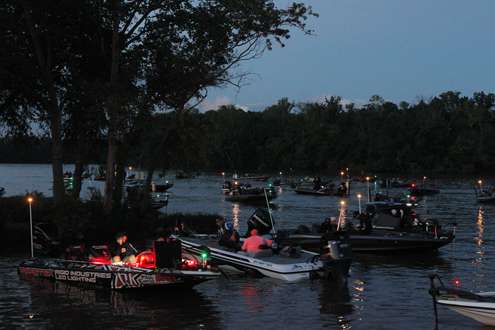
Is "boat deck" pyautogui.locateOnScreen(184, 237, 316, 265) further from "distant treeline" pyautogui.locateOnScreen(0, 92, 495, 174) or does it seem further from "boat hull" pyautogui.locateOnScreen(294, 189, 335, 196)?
"distant treeline" pyautogui.locateOnScreen(0, 92, 495, 174)

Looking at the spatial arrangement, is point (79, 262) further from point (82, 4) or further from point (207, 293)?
point (82, 4)

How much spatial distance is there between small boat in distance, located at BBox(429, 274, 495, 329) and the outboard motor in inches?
246

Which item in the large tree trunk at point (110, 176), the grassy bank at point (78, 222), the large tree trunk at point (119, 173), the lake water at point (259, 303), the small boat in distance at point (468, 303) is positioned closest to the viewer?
the small boat in distance at point (468, 303)

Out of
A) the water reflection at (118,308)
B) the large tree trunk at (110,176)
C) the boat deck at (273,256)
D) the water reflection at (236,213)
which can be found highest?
the large tree trunk at (110,176)

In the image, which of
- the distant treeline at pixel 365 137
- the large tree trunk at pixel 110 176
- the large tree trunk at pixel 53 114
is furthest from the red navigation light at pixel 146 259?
the distant treeline at pixel 365 137

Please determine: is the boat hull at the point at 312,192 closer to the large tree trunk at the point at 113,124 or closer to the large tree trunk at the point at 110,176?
the large tree trunk at the point at 113,124

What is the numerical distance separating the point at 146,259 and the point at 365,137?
147376 mm

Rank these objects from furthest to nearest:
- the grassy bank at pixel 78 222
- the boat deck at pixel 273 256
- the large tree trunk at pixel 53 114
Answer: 1. the large tree trunk at pixel 53 114
2. the grassy bank at pixel 78 222
3. the boat deck at pixel 273 256

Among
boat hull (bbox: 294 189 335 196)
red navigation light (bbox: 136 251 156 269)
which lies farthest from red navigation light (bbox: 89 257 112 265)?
boat hull (bbox: 294 189 335 196)

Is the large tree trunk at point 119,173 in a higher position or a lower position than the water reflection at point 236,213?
higher

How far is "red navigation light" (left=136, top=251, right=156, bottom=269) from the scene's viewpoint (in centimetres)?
2145

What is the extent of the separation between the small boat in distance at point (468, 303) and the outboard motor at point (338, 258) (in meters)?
6.25

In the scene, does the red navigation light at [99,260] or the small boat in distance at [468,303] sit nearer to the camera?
the small boat in distance at [468,303]

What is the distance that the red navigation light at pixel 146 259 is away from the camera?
21.5 m
